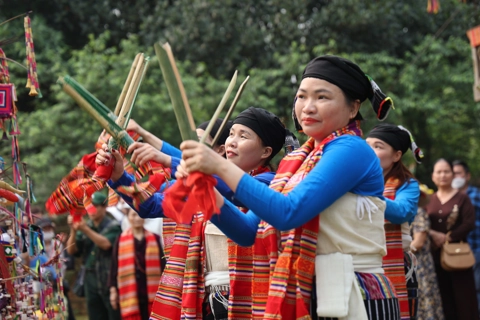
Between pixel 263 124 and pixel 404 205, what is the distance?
155 centimetres

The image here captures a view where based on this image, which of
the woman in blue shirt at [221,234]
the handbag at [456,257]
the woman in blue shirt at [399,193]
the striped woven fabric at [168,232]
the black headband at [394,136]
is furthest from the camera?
the handbag at [456,257]

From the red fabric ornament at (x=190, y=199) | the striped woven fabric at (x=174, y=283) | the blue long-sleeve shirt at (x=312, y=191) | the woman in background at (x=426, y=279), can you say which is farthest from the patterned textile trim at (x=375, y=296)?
the woman in background at (x=426, y=279)

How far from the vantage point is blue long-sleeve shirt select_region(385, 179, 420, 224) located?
15.1ft

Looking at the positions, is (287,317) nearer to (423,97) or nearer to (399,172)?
(399,172)

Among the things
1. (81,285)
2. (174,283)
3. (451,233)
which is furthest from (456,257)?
(174,283)

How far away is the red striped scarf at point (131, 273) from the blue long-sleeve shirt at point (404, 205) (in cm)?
299

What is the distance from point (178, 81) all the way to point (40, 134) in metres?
10.0

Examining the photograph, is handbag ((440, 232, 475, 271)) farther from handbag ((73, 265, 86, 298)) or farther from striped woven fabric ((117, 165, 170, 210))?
striped woven fabric ((117, 165, 170, 210))

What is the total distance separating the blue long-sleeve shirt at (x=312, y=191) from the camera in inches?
92.4

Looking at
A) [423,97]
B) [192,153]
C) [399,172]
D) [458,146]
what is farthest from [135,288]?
[458,146]

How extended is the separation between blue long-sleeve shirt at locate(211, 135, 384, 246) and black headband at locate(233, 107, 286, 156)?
93 centimetres

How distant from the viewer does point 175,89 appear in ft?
7.30

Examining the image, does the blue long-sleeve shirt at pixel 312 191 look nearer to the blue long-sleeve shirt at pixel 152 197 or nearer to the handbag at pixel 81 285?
the blue long-sleeve shirt at pixel 152 197

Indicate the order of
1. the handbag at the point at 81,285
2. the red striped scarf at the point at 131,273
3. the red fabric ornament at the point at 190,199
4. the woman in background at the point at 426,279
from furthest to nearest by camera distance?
the handbag at the point at 81,285
the red striped scarf at the point at 131,273
the woman in background at the point at 426,279
the red fabric ornament at the point at 190,199
